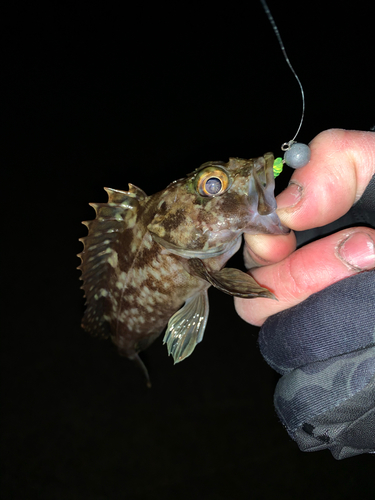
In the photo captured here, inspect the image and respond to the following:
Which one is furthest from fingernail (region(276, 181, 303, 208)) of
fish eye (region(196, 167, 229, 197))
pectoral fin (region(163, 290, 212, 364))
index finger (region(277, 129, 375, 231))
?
pectoral fin (region(163, 290, 212, 364))

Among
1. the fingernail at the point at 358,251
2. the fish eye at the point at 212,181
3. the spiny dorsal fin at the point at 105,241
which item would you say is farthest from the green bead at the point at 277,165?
the spiny dorsal fin at the point at 105,241

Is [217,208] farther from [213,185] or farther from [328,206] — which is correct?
[328,206]

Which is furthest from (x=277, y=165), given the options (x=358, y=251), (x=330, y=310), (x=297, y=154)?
(x=330, y=310)

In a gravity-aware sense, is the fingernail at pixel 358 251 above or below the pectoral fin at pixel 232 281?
below

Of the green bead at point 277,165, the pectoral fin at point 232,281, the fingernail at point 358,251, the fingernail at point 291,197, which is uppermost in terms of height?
the green bead at point 277,165

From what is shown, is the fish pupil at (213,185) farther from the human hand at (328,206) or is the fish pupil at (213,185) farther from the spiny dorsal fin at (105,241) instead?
the spiny dorsal fin at (105,241)

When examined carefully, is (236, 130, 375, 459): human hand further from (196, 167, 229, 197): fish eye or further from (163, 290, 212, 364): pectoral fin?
(163, 290, 212, 364): pectoral fin

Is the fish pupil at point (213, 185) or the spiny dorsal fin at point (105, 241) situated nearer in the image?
the fish pupil at point (213, 185)
